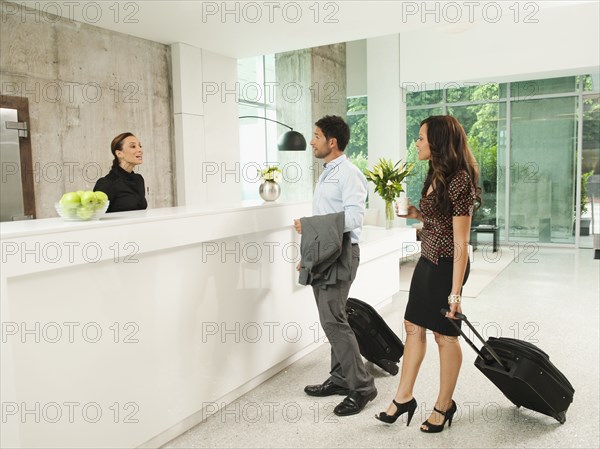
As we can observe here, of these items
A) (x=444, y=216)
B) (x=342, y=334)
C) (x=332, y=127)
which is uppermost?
(x=332, y=127)

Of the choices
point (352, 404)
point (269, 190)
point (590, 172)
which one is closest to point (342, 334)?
point (352, 404)

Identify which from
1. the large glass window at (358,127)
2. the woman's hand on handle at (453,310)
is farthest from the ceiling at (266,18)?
the large glass window at (358,127)

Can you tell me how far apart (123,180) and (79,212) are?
1.38m

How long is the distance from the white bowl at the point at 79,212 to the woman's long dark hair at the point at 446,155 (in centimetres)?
163

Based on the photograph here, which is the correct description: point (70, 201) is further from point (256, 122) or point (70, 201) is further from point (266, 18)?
point (256, 122)

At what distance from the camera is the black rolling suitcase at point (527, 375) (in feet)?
9.30

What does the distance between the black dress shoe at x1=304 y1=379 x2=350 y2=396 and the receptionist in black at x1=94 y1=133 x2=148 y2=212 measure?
175 centimetres

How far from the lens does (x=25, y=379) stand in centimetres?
216

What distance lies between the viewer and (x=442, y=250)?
2.73 meters

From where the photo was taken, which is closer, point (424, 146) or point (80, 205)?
point (80, 205)

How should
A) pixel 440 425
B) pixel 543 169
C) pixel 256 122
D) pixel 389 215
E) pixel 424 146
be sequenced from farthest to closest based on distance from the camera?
pixel 543 169
pixel 256 122
pixel 389 215
pixel 440 425
pixel 424 146

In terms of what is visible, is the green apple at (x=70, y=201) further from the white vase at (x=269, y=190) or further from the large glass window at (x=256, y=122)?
the large glass window at (x=256, y=122)

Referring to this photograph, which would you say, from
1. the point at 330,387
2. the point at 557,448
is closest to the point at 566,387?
the point at 557,448

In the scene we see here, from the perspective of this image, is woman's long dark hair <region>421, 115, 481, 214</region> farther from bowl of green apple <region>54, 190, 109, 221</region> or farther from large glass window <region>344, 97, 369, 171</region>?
large glass window <region>344, 97, 369, 171</region>
